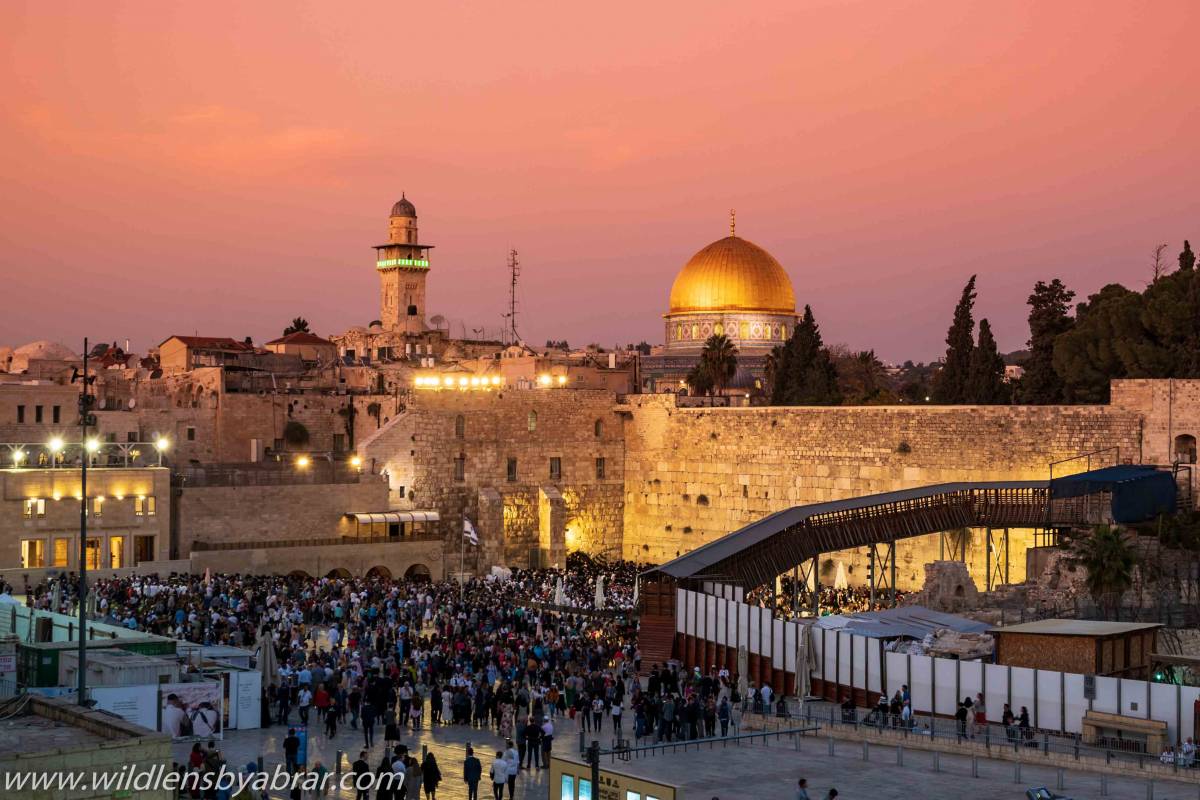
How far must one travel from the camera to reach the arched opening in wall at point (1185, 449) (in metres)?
34.7

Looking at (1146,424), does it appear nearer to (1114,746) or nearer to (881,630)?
(881,630)

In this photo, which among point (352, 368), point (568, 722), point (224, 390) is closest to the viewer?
point (568, 722)

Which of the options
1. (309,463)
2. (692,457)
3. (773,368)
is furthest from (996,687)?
(773,368)

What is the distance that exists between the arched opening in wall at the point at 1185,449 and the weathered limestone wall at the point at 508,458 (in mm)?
17800

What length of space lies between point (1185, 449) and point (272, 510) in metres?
22.8

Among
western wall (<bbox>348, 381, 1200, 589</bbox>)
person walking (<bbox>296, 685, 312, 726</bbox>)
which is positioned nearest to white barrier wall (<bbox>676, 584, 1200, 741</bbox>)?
person walking (<bbox>296, 685, 312, 726</bbox>)

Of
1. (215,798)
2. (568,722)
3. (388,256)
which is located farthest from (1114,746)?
(388,256)

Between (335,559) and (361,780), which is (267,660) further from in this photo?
(335,559)

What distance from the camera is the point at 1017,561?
36.3m

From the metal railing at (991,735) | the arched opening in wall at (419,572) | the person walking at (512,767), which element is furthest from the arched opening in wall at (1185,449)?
the person walking at (512,767)

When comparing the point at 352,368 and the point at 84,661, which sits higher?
the point at 352,368

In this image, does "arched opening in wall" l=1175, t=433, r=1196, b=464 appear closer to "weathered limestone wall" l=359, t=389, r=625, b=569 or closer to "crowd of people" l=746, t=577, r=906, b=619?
"crowd of people" l=746, t=577, r=906, b=619

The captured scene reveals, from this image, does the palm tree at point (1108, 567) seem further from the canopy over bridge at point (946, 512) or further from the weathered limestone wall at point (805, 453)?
the weathered limestone wall at point (805, 453)

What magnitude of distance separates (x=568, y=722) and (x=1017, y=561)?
709 inches
